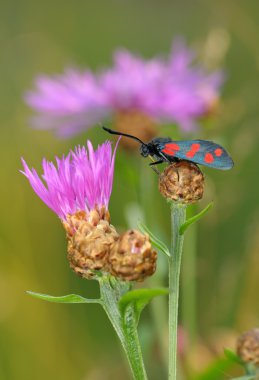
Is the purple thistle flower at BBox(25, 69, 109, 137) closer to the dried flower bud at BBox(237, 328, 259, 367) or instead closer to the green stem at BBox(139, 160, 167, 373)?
the green stem at BBox(139, 160, 167, 373)

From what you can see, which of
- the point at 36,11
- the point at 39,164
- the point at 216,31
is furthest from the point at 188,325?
the point at 36,11

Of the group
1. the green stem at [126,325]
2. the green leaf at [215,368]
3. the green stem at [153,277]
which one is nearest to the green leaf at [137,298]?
the green stem at [126,325]

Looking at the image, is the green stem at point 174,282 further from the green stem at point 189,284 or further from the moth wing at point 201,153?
the green stem at point 189,284

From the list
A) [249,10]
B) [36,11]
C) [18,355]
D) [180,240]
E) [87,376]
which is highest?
[36,11]

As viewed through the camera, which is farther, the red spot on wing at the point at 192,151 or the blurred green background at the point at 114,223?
Answer: the blurred green background at the point at 114,223

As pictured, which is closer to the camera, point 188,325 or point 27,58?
point 188,325

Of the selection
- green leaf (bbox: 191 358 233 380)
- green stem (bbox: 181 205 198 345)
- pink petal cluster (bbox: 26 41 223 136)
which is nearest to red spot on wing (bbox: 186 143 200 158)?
green leaf (bbox: 191 358 233 380)

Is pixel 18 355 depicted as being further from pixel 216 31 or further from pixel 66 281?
pixel 216 31
